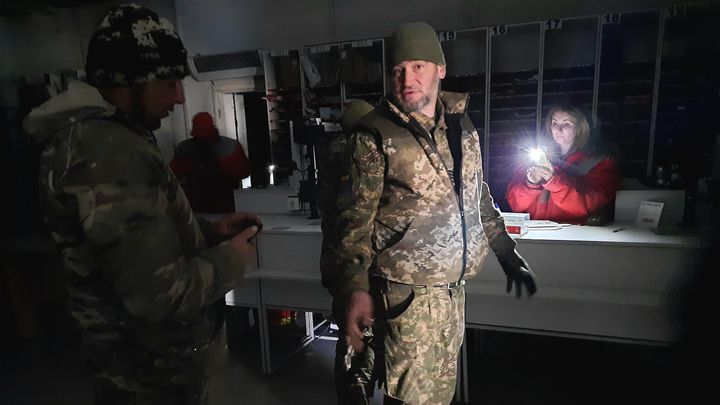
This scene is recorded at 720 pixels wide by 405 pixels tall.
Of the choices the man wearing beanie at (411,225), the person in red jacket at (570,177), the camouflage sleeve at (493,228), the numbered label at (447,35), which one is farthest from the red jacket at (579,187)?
the numbered label at (447,35)

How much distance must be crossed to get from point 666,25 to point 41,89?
2990 millimetres

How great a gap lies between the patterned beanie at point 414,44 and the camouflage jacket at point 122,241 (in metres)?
0.59

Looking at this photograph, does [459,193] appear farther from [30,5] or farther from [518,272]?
[30,5]

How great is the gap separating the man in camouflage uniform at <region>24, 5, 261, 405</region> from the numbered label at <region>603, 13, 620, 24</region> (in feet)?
8.70

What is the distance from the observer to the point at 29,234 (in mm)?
937

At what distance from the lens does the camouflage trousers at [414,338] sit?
1075mm

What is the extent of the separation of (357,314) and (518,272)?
0.51m

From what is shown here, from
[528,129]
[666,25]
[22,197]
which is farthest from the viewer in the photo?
[528,129]

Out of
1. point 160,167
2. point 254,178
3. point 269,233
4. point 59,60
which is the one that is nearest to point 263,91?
point 254,178

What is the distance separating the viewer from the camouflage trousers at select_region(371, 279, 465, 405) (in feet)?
3.53

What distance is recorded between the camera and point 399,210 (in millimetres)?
1053

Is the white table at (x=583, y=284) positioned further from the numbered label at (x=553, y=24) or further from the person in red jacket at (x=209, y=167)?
the numbered label at (x=553, y=24)

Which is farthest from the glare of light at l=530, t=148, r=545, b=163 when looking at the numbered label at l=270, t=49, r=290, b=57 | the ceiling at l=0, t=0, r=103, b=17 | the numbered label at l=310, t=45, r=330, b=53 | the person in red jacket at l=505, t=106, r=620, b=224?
the numbered label at l=270, t=49, r=290, b=57

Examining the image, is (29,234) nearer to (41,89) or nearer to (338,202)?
(41,89)
